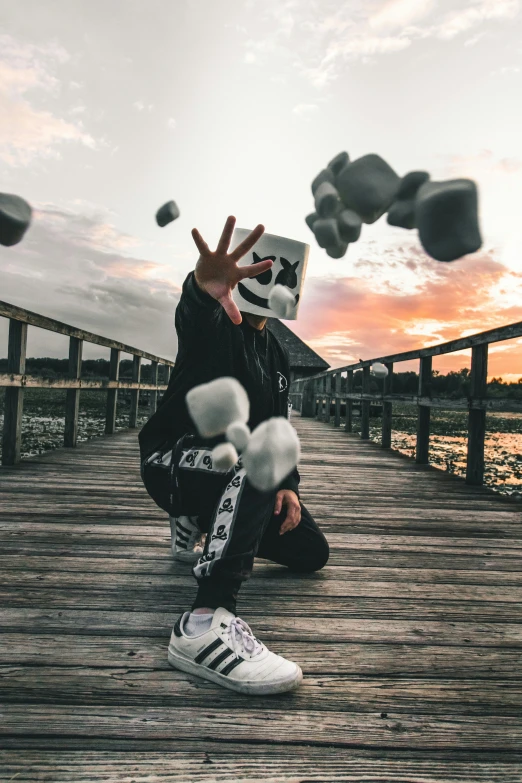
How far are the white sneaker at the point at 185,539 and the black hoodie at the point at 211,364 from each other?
1.33 feet

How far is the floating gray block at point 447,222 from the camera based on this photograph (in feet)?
1.30

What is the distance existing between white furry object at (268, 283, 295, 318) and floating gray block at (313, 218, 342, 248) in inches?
7.7

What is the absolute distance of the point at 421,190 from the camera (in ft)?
1.39

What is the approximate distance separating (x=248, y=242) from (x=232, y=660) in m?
0.82

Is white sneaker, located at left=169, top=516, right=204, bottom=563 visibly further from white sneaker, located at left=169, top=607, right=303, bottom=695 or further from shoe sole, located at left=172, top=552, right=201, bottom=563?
white sneaker, located at left=169, top=607, right=303, bottom=695

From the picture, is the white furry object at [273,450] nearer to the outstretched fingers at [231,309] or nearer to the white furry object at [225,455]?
the white furry object at [225,455]

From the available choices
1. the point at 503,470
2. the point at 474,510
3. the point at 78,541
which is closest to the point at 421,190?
the point at 78,541

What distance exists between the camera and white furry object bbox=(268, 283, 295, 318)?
0.71 metres

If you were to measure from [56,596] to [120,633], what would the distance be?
318mm

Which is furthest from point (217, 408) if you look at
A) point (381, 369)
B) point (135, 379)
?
point (135, 379)

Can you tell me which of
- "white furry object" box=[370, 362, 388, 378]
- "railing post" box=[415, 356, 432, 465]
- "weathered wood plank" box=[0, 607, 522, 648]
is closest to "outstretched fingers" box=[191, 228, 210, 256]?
"weathered wood plank" box=[0, 607, 522, 648]

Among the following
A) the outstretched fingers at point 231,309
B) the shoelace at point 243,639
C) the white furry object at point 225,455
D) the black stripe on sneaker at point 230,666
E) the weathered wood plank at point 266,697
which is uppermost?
the outstretched fingers at point 231,309

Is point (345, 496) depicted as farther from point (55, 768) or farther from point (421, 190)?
point (421, 190)

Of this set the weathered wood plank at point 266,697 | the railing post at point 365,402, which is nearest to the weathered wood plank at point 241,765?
the weathered wood plank at point 266,697
